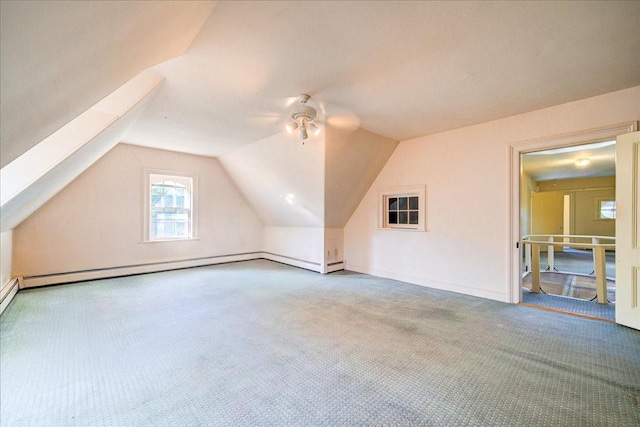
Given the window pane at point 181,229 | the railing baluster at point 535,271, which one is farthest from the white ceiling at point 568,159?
the window pane at point 181,229

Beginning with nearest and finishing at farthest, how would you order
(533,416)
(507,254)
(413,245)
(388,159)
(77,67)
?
1. (77,67)
2. (533,416)
3. (507,254)
4. (413,245)
5. (388,159)

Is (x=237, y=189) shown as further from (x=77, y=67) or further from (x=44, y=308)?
(x=77, y=67)

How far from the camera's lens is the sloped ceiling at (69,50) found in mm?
820

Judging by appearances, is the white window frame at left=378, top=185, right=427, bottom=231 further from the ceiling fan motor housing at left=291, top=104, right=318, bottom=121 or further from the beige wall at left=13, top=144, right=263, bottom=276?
the beige wall at left=13, top=144, right=263, bottom=276

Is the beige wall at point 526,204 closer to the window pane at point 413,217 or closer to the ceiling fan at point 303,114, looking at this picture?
the window pane at point 413,217

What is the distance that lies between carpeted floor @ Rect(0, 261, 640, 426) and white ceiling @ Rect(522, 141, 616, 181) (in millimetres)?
3229

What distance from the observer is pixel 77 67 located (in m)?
1.23

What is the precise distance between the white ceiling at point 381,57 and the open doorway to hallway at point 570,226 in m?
1.31

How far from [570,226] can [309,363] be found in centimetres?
1144

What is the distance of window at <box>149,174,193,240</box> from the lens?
17.0 ft

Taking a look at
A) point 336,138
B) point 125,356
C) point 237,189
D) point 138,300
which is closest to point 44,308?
point 138,300

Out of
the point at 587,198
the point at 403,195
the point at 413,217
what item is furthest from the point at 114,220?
the point at 587,198

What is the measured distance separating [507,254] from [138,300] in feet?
16.2

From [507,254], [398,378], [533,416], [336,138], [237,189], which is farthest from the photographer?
[237,189]
